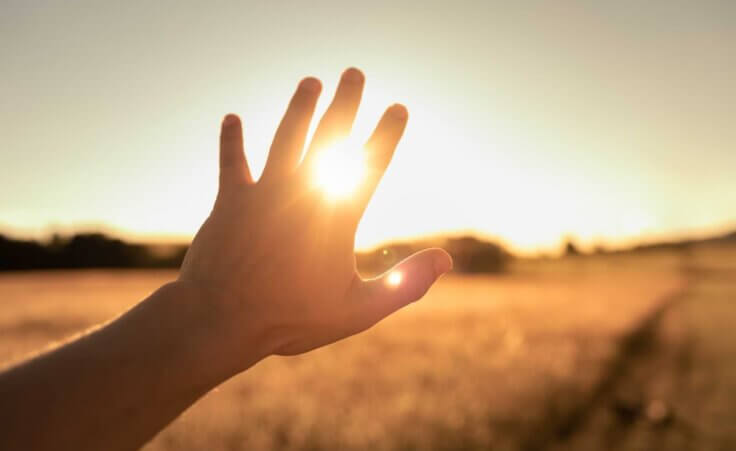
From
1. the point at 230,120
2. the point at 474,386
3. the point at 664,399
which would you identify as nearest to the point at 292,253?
the point at 230,120

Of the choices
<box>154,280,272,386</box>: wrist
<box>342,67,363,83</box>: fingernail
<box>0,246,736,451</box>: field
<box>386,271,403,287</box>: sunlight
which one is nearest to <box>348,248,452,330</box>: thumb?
<box>386,271,403,287</box>: sunlight

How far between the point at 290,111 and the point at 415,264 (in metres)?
0.43

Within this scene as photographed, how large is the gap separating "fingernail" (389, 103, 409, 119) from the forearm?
0.60m

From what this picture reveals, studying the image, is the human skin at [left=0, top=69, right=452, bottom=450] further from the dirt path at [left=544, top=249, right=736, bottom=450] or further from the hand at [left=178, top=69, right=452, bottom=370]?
the dirt path at [left=544, top=249, right=736, bottom=450]

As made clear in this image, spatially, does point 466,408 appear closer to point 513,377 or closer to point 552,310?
point 513,377

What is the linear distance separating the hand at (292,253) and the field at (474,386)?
345 cm

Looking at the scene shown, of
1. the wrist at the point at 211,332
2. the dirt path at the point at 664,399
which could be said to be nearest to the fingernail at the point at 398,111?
the wrist at the point at 211,332

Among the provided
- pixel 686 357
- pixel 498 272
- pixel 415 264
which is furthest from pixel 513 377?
pixel 498 272

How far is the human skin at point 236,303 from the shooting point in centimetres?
126

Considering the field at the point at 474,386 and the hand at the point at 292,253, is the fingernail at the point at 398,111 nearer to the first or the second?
the hand at the point at 292,253

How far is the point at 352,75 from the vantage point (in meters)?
1.61

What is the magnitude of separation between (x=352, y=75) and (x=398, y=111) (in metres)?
0.14

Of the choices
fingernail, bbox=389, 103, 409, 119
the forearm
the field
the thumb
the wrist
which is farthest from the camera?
the field

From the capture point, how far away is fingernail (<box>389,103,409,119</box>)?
168cm
